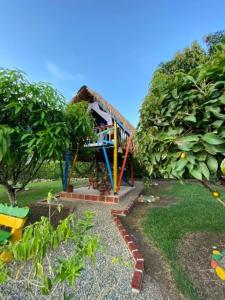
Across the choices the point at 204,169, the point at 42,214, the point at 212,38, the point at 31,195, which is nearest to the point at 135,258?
the point at 204,169

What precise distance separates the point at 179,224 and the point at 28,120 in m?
4.51

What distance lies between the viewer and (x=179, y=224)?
5094mm

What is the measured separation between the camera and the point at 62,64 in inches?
558

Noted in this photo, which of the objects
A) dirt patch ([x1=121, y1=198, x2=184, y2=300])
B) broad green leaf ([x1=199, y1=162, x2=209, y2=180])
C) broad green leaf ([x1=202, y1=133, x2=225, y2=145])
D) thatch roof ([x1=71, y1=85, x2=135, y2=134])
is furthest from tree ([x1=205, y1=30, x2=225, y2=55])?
broad green leaf ([x1=199, y1=162, x2=209, y2=180])

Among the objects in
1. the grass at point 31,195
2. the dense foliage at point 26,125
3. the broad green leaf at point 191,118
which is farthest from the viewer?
the grass at point 31,195

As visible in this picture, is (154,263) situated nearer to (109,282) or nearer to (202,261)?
(202,261)

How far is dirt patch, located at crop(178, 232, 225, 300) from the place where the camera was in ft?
8.91

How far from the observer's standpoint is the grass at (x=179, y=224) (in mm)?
3029

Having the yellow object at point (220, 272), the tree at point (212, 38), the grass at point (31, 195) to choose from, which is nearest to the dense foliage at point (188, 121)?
the yellow object at point (220, 272)

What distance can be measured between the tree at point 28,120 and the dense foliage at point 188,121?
6.84ft

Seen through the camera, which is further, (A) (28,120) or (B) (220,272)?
(A) (28,120)

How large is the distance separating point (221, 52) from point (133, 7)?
32.2 ft

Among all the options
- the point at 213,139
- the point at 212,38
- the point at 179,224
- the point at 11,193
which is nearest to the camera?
the point at 213,139

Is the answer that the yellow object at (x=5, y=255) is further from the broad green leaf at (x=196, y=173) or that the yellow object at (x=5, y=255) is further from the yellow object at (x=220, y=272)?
the yellow object at (x=220, y=272)
